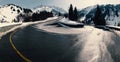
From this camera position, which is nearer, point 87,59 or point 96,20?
point 87,59

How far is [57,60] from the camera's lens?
547 inches

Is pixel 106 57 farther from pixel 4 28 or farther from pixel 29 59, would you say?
pixel 4 28

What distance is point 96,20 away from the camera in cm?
11756

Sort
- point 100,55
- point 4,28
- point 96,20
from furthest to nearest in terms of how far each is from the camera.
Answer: point 96,20 < point 4,28 < point 100,55

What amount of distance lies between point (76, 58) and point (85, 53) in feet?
5.88

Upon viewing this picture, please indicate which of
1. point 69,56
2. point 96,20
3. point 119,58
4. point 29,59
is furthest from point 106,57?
point 96,20

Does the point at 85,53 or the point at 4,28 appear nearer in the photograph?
the point at 85,53

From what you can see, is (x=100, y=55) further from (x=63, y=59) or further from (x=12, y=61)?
(x=12, y=61)

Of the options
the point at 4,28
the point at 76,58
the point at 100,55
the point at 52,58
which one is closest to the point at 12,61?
the point at 52,58

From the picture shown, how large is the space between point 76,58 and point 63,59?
0.68 metres

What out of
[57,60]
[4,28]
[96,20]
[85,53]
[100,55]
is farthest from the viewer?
[96,20]

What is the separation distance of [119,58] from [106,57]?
0.57 meters

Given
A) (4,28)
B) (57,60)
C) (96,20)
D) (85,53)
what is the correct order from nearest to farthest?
(57,60) < (85,53) < (4,28) < (96,20)

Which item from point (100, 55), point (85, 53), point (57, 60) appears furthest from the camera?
point (85, 53)
